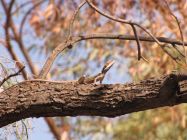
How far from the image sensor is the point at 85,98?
2104mm

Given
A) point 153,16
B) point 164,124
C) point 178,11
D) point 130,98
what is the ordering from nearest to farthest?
point 130,98, point 178,11, point 153,16, point 164,124

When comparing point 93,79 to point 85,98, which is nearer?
point 85,98

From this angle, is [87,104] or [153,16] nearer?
[87,104]

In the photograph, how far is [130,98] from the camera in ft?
6.74

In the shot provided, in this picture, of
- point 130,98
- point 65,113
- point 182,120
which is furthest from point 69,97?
point 182,120

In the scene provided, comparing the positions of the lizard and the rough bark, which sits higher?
the lizard

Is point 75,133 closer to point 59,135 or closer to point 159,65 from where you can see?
point 59,135

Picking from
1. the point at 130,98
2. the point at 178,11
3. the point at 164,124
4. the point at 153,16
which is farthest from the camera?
the point at 164,124

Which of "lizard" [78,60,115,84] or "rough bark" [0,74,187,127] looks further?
"lizard" [78,60,115,84]

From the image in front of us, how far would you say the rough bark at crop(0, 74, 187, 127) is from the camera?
6.65 ft

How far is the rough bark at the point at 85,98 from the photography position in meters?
2.03

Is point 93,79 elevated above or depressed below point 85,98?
above

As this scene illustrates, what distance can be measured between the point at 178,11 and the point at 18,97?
8.90 ft

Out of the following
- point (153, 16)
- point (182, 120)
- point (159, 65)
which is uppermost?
point (153, 16)
